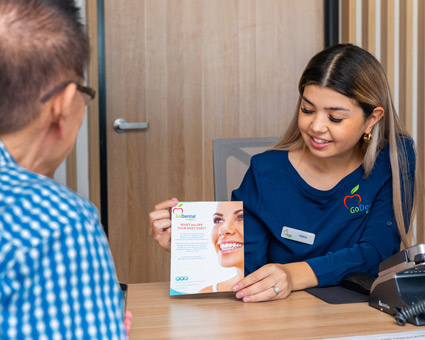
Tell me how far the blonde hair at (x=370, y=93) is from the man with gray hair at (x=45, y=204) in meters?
1.01

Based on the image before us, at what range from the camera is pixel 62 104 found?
60 centimetres

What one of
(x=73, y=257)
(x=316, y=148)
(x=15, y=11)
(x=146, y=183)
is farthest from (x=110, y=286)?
(x=146, y=183)

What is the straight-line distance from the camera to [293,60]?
300cm

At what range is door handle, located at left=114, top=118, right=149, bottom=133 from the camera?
2.75 meters

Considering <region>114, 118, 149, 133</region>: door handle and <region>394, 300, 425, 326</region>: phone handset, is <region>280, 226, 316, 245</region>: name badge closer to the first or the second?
<region>394, 300, 425, 326</region>: phone handset

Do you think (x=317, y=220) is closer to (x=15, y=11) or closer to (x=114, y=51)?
(x=15, y=11)

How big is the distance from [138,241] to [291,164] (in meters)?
1.38

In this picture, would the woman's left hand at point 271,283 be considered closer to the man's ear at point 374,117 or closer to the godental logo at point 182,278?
the godental logo at point 182,278

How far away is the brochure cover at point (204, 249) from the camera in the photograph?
3.98 ft

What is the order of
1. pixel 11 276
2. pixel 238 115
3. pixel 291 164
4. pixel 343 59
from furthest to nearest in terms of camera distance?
pixel 238 115 → pixel 291 164 → pixel 343 59 → pixel 11 276

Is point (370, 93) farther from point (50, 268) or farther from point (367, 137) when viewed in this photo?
point (50, 268)

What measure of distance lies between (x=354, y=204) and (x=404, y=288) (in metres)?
0.51

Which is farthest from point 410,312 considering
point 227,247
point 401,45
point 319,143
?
point 401,45

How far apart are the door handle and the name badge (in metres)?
1.41
